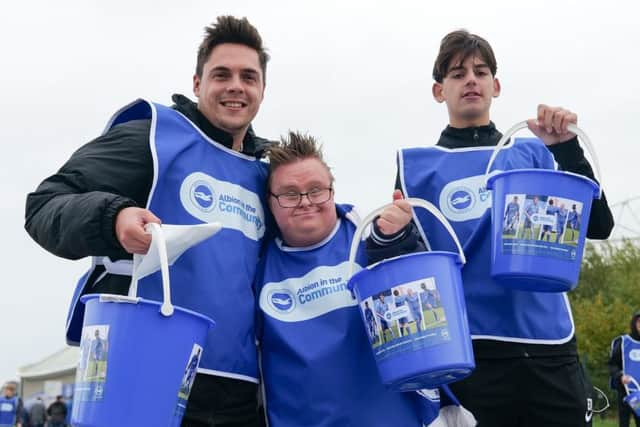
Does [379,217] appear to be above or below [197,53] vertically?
below

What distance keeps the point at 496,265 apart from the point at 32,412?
78.7ft

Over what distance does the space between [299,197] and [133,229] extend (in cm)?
104

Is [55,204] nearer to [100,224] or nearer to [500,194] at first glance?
[100,224]

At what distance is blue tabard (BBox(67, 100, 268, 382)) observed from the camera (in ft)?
10.4

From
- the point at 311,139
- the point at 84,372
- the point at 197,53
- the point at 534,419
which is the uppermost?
the point at 197,53

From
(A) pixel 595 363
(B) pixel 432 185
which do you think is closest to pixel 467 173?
(B) pixel 432 185

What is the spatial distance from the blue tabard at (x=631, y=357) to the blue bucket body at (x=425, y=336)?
964 centimetres

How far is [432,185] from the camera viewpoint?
3949 mm

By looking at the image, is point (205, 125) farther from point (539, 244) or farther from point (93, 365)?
point (539, 244)

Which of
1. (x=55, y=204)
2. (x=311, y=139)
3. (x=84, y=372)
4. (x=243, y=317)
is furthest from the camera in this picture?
(x=311, y=139)

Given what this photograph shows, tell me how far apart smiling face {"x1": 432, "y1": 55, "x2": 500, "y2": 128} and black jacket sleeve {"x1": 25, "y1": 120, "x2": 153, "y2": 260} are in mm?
1532

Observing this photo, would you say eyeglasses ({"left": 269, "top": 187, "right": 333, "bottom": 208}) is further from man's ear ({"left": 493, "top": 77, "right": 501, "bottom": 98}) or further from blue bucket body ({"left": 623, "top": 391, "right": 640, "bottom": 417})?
blue bucket body ({"left": 623, "top": 391, "right": 640, "bottom": 417})

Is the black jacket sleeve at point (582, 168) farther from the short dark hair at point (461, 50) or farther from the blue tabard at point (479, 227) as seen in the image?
the short dark hair at point (461, 50)

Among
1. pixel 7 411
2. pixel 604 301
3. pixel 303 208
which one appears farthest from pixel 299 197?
pixel 604 301
